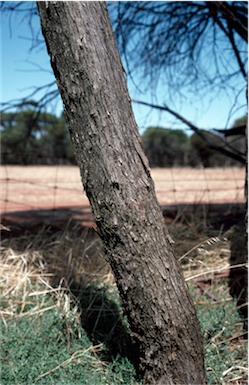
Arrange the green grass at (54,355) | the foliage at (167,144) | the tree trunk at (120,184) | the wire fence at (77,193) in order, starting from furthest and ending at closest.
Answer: the foliage at (167,144) → the wire fence at (77,193) → the green grass at (54,355) → the tree trunk at (120,184)

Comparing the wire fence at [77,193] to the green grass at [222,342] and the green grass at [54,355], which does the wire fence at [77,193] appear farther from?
the green grass at [222,342]

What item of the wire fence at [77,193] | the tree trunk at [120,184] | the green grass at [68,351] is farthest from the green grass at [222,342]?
the wire fence at [77,193]

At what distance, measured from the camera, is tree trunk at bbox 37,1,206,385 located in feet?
5.86

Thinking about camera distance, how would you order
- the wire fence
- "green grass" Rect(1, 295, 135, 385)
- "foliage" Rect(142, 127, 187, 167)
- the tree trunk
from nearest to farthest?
the tree trunk < "green grass" Rect(1, 295, 135, 385) < the wire fence < "foliage" Rect(142, 127, 187, 167)

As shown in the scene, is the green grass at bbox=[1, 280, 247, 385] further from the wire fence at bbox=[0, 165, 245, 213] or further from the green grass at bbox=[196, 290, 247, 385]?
the wire fence at bbox=[0, 165, 245, 213]

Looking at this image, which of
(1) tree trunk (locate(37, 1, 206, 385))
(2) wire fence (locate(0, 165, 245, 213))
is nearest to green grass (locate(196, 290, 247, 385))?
(1) tree trunk (locate(37, 1, 206, 385))

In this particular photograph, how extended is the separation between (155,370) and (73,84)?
1.19m

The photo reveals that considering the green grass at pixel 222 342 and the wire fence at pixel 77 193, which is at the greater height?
the wire fence at pixel 77 193

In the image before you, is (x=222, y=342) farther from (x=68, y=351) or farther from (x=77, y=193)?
(x=77, y=193)

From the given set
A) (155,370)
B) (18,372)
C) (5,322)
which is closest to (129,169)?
(155,370)

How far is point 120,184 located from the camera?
5.86ft

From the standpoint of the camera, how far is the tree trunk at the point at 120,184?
1786 millimetres

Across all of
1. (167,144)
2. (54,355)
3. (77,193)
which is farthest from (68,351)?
(167,144)

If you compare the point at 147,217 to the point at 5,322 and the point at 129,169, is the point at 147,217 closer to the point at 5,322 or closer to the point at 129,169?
the point at 129,169
